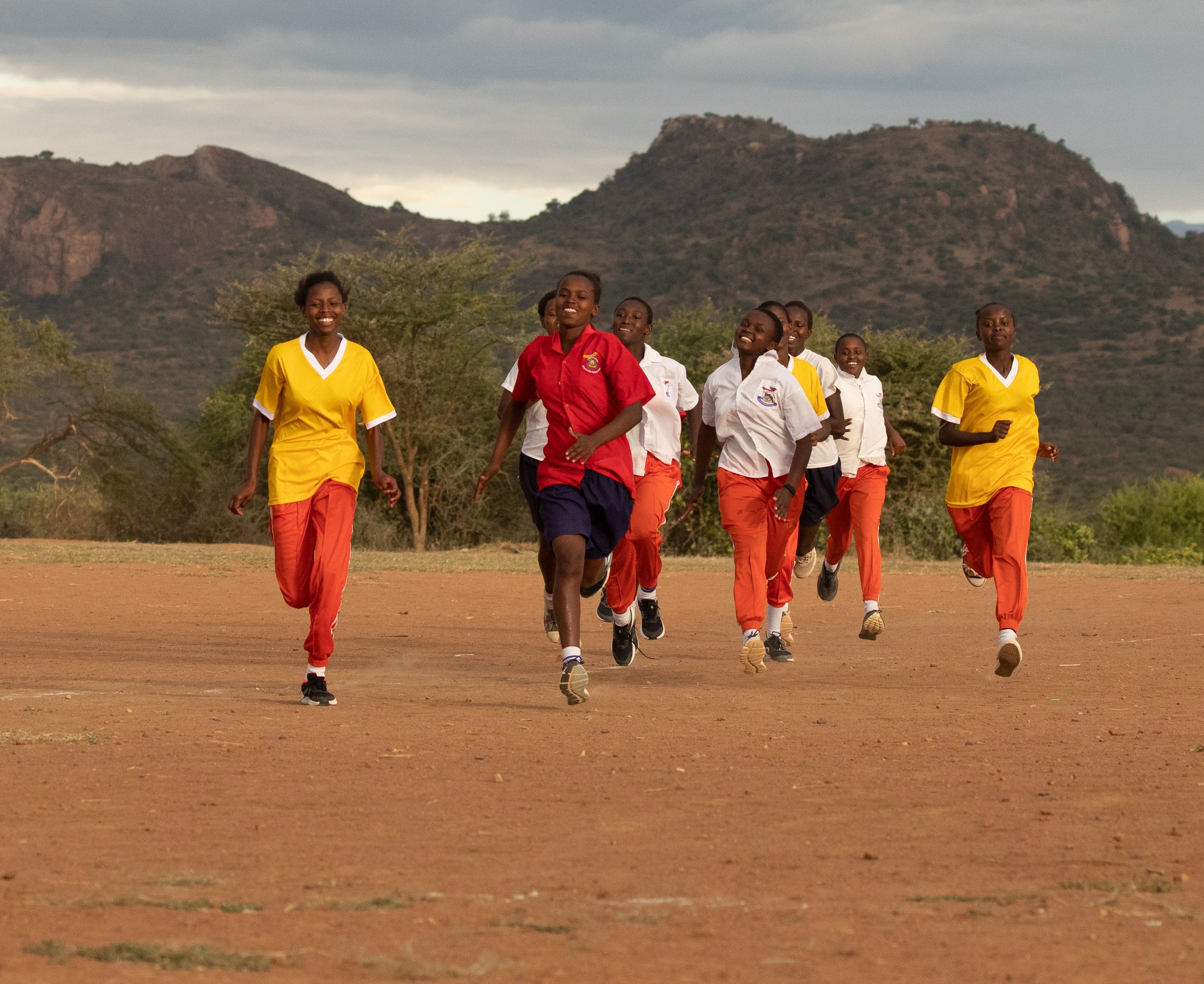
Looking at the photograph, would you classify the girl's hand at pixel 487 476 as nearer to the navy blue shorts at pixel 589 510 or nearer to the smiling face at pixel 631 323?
the navy blue shorts at pixel 589 510

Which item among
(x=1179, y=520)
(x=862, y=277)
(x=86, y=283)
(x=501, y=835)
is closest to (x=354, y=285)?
(x=1179, y=520)

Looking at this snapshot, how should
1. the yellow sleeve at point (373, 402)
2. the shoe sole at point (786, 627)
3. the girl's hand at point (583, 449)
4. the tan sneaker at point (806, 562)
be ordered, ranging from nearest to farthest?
the girl's hand at point (583, 449)
the yellow sleeve at point (373, 402)
the shoe sole at point (786, 627)
the tan sneaker at point (806, 562)

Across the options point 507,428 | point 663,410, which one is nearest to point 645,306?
point 663,410

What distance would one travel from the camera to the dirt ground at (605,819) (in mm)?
3445

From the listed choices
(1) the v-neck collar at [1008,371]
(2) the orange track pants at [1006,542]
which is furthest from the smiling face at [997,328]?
(2) the orange track pants at [1006,542]

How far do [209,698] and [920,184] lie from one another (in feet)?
253

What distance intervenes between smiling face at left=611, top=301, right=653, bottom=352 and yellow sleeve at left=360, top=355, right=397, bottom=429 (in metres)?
2.05

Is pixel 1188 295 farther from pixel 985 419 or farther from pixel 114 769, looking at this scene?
pixel 114 769

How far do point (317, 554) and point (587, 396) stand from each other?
158cm

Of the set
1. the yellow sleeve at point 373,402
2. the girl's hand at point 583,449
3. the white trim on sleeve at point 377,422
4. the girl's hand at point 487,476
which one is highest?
the yellow sleeve at point 373,402

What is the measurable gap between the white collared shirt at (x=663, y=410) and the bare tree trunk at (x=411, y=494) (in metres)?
21.2

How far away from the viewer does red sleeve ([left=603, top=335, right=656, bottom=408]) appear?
7.65m

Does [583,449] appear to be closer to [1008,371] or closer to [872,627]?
[1008,371]

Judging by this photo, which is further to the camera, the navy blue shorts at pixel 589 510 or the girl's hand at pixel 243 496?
the navy blue shorts at pixel 589 510
